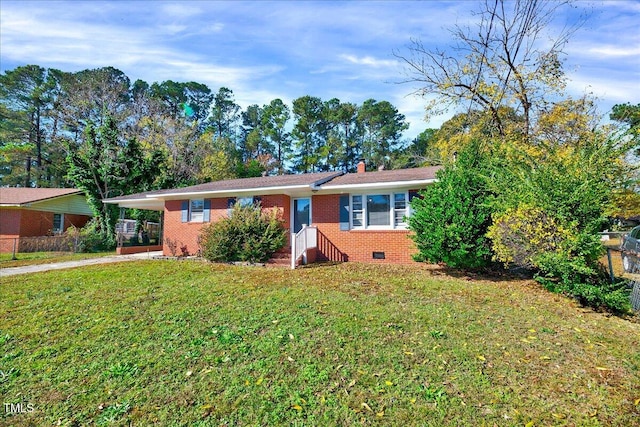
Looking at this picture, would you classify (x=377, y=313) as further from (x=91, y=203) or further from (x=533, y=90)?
(x=91, y=203)

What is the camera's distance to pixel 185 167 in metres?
27.2

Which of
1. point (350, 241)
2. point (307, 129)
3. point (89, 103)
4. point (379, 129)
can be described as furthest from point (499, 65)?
point (89, 103)

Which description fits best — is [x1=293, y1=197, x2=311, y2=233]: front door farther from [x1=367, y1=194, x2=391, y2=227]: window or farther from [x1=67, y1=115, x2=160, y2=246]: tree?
[x1=67, y1=115, x2=160, y2=246]: tree

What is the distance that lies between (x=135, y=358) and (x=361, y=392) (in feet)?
9.18

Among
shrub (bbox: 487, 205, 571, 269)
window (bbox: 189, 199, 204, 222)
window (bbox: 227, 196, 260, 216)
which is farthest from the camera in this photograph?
window (bbox: 189, 199, 204, 222)

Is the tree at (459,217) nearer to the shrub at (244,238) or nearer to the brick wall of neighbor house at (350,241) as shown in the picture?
the brick wall of neighbor house at (350,241)

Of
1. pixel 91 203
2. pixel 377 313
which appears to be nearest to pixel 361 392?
pixel 377 313

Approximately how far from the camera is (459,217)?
7.95 meters

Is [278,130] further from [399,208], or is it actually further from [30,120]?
[399,208]

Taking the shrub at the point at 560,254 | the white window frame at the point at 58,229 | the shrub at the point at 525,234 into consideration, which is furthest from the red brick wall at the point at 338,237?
the white window frame at the point at 58,229

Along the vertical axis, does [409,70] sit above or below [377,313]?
above

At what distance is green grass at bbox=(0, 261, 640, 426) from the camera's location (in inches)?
116

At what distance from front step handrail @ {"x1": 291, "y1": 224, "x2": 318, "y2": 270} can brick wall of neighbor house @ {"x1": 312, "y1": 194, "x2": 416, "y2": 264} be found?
449mm
